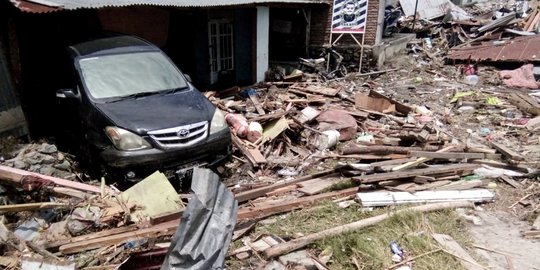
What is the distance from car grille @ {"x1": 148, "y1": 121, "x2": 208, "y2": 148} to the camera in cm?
530

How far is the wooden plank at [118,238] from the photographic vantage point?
13.7ft

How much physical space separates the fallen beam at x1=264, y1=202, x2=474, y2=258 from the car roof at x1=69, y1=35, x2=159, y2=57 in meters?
4.49

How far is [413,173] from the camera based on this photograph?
19.2ft

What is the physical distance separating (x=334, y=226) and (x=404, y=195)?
1239mm

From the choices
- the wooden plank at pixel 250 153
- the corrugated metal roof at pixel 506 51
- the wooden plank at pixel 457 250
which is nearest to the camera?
the wooden plank at pixel 457 250

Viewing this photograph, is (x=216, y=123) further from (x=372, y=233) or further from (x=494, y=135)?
(x=494, y=135)

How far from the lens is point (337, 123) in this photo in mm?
8422

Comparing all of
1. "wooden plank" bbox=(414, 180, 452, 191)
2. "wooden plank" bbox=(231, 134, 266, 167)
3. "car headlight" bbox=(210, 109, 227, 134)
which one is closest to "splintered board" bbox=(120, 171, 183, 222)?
"car headlight" bbox=(210, 109, 227, 134)

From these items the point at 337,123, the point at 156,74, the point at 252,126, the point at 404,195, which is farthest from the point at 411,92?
the point at 156,74

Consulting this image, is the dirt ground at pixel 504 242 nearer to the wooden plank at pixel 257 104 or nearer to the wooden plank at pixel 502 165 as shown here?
the wooden plank at pixel 502 165

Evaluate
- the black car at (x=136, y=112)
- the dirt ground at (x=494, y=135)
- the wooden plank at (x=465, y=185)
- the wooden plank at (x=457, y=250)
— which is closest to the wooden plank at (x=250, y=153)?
the black car at (x=136, y=112)

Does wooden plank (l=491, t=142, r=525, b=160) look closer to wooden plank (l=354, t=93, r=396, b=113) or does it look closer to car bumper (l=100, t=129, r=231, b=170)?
wooden plank (l=354, t=93, r=396, b=113)

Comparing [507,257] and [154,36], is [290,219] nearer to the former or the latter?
[507,257]

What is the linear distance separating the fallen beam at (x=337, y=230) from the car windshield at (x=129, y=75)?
3438mm
